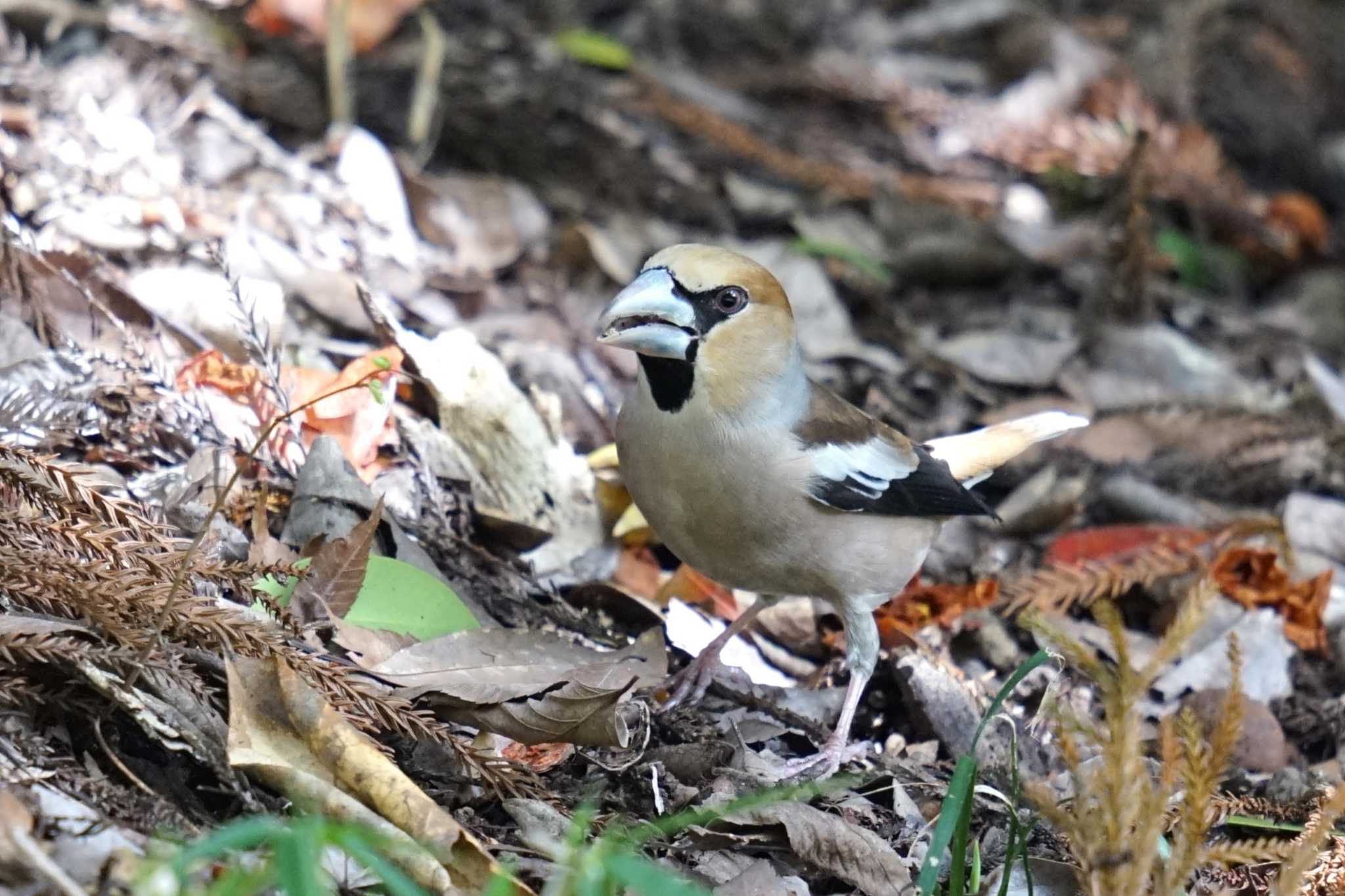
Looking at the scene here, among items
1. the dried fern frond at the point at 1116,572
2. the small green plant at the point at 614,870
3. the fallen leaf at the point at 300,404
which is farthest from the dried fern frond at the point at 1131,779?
the fallen leaf at the point at 300,404

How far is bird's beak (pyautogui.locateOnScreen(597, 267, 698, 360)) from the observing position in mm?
3623

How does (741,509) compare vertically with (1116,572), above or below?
above

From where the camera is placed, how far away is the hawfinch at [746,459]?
12.3ft

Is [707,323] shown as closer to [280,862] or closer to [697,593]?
[697,593]

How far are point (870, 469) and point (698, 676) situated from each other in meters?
0.83

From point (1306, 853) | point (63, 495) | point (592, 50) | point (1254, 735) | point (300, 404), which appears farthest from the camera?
point (592, 50)

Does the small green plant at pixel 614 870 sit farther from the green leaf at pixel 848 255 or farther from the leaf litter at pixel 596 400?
the green leaf at pixel 848 255

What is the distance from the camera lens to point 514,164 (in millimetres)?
6332

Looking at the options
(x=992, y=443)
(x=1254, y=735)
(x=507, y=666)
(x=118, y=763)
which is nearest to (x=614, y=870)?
(x=118, y=763)

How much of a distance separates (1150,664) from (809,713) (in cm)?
181

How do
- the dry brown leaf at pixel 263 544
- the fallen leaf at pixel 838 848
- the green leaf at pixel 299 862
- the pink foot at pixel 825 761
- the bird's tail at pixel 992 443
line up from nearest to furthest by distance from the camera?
the green leaf at pixel 299 862, the fallen leaf at pixel 838 848, the dry brown leaf at pixel 263 544, the pink foot at pixel 825 761, the bird's tail at pixel 992 443

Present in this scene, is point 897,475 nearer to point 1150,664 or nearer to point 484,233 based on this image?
point 1150,664

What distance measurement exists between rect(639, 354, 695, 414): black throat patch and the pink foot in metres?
1.02

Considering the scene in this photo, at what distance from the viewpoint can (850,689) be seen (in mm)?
3955
